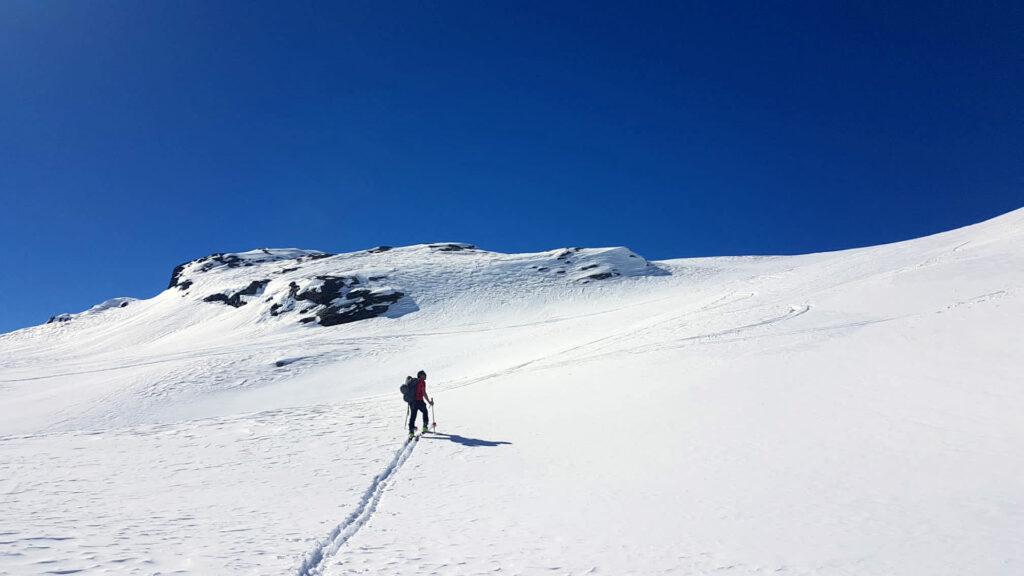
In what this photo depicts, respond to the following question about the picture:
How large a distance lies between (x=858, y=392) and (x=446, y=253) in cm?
7539

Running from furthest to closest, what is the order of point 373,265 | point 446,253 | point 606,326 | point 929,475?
point 446,253
point 373,265
point 606,326
point 929,475

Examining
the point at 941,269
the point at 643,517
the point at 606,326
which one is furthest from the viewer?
the point at 606,326

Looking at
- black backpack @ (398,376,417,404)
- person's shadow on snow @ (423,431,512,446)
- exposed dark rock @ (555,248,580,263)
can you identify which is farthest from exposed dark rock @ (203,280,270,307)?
person's shadow on snow @ (423,431,512,446)

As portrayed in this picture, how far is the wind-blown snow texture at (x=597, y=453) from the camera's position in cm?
703

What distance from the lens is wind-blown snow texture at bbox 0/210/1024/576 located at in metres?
7.03

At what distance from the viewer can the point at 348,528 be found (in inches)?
316

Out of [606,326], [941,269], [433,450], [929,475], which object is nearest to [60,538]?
[433,450]

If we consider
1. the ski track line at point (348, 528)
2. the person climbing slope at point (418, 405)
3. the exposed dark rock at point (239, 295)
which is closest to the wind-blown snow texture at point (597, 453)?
the ski track line at point (348, 528)

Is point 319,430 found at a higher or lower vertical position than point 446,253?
lower

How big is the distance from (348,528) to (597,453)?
616 centimetres

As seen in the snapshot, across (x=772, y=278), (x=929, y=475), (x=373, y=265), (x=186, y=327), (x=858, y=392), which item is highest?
(x=373, y=265)

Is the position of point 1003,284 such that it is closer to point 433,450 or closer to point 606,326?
point 606,326

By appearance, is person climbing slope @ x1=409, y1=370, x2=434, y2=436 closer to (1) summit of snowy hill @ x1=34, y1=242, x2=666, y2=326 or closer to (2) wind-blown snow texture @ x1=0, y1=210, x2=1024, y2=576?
(2) wind-blown snow texture @ x1=0, y1=210, x2=1024, y2=576

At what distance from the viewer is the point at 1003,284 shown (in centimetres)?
2438
